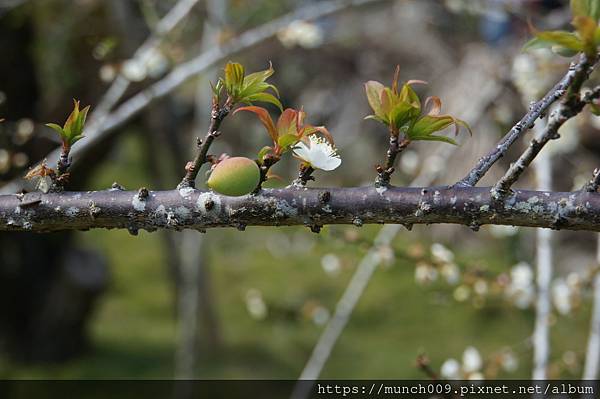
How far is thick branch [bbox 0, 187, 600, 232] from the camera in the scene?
484 mm

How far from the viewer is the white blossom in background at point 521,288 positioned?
1.36 meters

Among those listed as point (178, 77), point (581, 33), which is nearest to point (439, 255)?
point (178, 77)

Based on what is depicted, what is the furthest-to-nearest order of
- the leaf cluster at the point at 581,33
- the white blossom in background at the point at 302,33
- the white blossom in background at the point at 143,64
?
the white blossom in background at the point at 302,33 → the white blossom in background at the point at 143,64 → the leaf cluster at the point at 581,33

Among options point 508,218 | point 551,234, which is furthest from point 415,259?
point 508,218

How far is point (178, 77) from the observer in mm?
1621

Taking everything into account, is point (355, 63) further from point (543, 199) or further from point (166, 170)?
point (543, 199)

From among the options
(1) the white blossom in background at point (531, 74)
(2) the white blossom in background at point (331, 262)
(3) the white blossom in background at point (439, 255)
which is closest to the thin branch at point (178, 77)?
(1) the white blossom in background at point (531, 74)

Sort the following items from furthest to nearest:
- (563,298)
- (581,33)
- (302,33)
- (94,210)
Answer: (302,33) → (563,298) → (94,210) → (581,33)

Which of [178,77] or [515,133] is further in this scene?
[178,77]

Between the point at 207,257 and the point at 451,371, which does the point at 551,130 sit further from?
the point at 207,257

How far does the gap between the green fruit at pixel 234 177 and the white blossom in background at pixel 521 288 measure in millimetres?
957

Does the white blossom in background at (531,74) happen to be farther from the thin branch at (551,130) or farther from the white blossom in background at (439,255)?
the thin branch at (551,130)

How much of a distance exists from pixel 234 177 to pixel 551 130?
223 millimetres

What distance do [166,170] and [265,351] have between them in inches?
29.8
